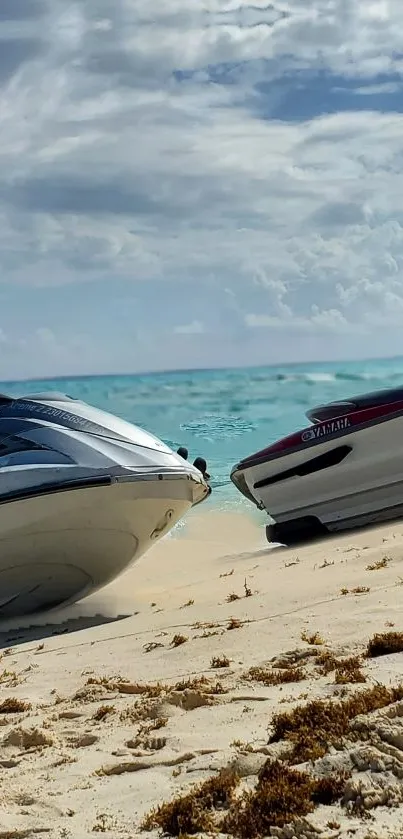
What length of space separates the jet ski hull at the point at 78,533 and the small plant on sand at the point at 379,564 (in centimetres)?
156

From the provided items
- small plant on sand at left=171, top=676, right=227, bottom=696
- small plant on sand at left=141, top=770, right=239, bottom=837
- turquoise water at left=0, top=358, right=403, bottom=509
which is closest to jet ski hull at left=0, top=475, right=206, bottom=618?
small plant on sand at left=171, top=676, right=227, bottom=696

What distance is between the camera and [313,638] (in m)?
5.43

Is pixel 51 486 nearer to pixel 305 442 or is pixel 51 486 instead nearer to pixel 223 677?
pixel 223 677

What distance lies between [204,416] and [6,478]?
32.2 meters

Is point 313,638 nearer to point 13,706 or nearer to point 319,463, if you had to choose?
point 13,706

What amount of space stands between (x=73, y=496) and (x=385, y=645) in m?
3.44

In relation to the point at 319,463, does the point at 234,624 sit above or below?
below

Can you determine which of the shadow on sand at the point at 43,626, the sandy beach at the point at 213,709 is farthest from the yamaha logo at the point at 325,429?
the shadow on sand at the point at 43,626

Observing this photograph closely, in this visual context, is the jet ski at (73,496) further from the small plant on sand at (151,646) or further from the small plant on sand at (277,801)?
the small plant on sand at (277,801)

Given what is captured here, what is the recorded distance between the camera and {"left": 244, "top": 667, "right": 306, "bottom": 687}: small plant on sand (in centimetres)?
470

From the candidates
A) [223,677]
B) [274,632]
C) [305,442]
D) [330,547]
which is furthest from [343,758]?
[305,442]

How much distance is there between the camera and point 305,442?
1117 centimetres

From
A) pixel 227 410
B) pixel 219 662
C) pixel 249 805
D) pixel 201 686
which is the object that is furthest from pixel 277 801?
pixel 227 410

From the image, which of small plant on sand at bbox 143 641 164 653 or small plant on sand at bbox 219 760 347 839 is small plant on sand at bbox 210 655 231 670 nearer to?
small plant on sand at bbox 143 641 164 653
